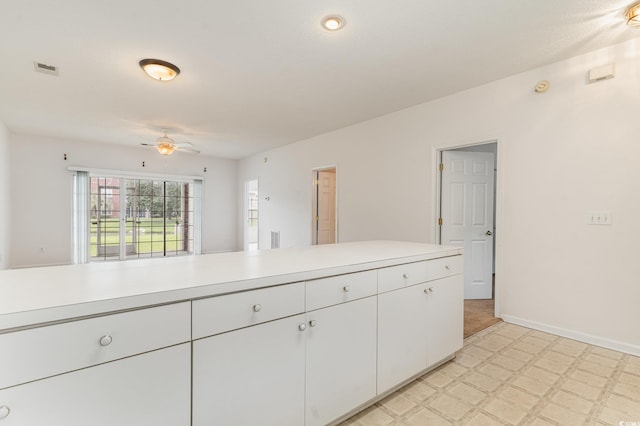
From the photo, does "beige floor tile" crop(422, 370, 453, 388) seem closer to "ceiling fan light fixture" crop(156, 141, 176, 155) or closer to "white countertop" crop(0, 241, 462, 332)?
"white countertop" crop(0, 241, 462, 332)

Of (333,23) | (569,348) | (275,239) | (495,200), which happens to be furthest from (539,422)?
(275,239)

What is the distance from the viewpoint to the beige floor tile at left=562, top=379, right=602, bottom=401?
A: 6.42ft

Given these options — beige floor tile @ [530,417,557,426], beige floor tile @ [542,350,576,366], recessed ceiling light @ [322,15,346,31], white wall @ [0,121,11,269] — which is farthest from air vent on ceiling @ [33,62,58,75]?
beige floor tile @ [542,350,576,366]

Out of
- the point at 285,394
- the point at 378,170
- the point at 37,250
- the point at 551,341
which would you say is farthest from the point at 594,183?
the point at 37,250

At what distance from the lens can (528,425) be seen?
1.68 metres

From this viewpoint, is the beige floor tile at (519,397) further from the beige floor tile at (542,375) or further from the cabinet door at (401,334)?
the cabinet door at (401,334)

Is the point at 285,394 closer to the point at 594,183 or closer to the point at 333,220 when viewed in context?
the point at 594,183

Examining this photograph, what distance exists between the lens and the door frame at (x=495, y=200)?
132 inches

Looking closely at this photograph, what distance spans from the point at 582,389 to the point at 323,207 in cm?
463

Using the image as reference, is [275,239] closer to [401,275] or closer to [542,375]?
[401,275]

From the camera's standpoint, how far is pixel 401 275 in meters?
1.96

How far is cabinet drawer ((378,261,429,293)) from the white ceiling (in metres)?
1.82

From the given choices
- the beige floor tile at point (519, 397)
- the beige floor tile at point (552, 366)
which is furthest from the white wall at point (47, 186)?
the beige floor tile at point (552, 366)

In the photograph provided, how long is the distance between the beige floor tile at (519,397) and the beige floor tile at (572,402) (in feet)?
0.43
